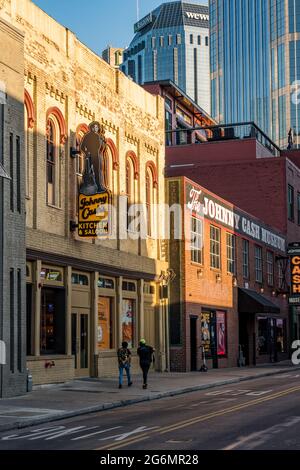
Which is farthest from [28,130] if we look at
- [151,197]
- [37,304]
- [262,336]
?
[262,336]

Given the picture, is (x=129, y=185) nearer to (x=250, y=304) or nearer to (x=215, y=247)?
(x=215, y=247)

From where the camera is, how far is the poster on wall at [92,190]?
29266 mm

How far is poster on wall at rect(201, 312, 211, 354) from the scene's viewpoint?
41866 mm

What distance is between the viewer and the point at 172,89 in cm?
9031

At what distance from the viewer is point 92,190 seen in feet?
96.6

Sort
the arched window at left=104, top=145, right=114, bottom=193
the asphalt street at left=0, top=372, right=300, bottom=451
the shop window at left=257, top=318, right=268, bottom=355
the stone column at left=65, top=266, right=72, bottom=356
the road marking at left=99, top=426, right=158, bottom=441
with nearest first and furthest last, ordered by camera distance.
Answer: the asphalt street at left=0, top=372, right=300, bottom=451, the road marking at left=99, top=426, right=158, bottom=441, the stone column at left=65, top=266, right=72, bottom=356, the arched window at left=104, top=145, right=114, bottom=193, the shop window at left=257, top=318, right=268, bottom=355

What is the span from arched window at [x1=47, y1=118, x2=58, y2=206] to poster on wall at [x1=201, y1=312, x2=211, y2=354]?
603 inches

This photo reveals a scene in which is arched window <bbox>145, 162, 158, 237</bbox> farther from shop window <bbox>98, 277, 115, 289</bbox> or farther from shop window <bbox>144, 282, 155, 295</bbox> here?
shop window <bbox>98, 277, 115, 289</bbox>

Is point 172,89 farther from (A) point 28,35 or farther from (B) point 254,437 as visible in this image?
(B) point 254,437

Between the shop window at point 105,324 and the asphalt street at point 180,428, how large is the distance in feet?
27.3

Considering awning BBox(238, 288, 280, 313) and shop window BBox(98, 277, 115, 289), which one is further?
awning BBox(238, 288, 280, 313)

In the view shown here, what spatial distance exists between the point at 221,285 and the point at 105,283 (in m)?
13.4

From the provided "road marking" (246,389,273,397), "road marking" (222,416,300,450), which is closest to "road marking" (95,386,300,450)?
"road marking" (246,389,273,397)
